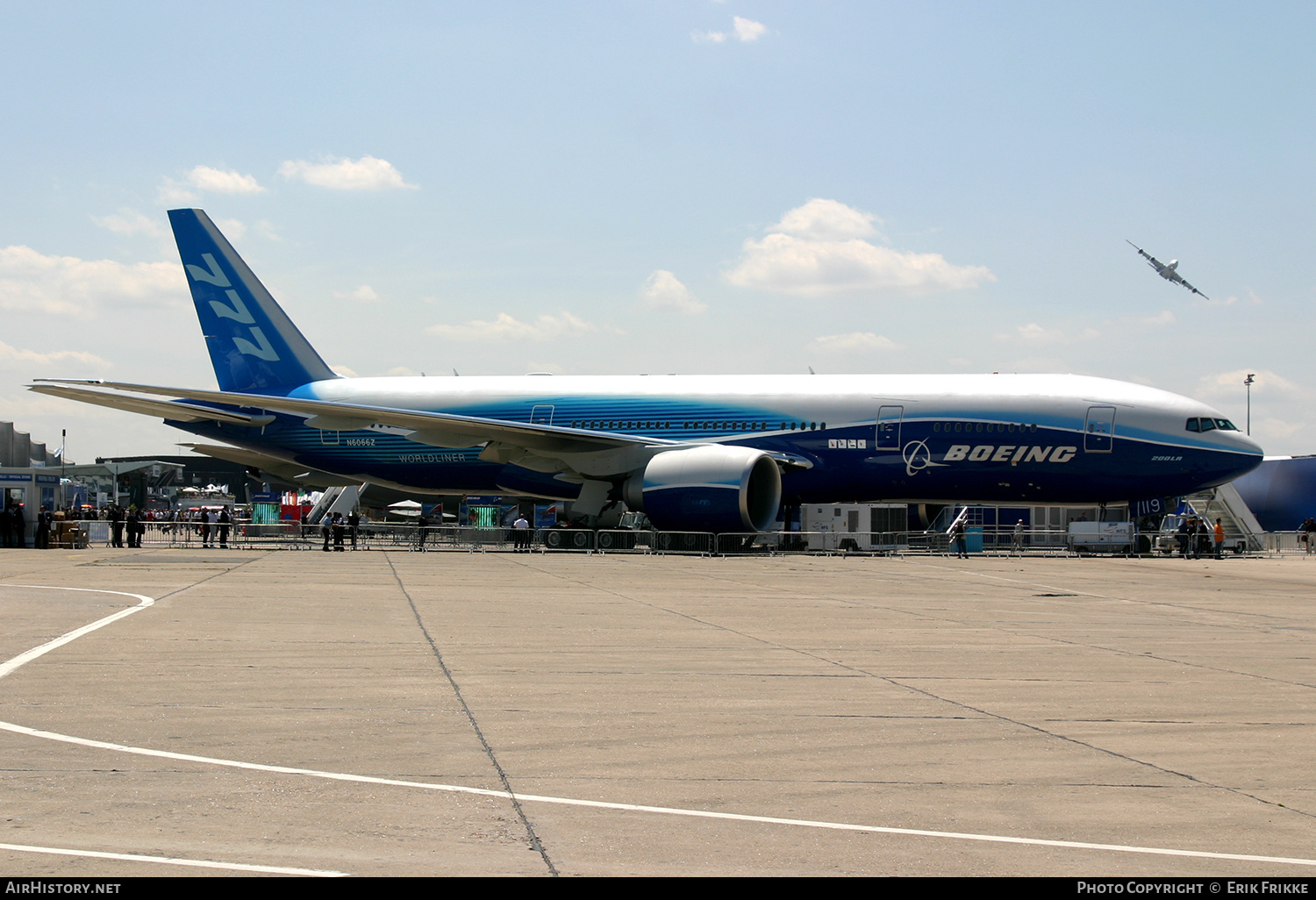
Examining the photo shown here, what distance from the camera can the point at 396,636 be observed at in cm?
1117

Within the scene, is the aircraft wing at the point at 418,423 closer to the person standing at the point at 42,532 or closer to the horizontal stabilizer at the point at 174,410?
the horizontal stabilizer at the point at 174,410

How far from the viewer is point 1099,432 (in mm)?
27812

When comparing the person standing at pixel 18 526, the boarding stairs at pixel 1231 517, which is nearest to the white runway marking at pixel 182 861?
the person standing at pixel 18 526

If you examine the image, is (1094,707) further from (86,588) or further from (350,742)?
(86,588)

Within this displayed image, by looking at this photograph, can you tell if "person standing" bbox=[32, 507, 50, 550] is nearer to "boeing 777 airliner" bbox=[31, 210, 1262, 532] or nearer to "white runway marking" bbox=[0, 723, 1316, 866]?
"boeing 777 airliner" bbox=[31, 210, 1262, 532]

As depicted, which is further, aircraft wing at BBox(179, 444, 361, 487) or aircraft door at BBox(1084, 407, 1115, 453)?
aircraft wing at BBox(179, 444, 361, 487)

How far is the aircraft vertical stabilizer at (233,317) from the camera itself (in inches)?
1372

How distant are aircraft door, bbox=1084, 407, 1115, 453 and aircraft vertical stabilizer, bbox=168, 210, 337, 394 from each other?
22.3m

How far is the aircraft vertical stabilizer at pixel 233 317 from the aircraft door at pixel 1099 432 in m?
22.3

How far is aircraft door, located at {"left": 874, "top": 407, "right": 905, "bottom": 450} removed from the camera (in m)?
28.7

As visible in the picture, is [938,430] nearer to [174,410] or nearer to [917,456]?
[917,456]

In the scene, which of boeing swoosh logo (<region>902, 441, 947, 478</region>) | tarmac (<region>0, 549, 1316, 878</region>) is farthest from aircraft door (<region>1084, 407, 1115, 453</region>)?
tarmac (<region>0, 549, 1316, 878</region>)

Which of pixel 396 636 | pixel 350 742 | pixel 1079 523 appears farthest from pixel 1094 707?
pixel 1079 523

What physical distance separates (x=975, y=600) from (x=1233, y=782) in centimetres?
1109
